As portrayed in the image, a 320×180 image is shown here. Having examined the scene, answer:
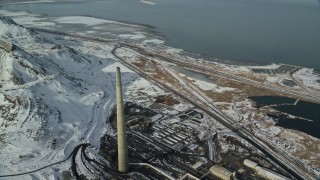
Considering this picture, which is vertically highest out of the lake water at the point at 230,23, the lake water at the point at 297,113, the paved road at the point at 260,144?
the lake water at the point at 230,23

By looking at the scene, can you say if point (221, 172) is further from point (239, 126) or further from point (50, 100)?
point (50, 100)

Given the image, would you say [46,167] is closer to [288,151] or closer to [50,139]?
[50,139]

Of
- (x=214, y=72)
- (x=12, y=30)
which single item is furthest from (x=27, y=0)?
(x=214, y=72)

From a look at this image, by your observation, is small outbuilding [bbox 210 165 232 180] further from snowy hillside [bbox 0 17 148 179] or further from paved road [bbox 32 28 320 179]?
snowy hillside [bbox 0 17 148 179]

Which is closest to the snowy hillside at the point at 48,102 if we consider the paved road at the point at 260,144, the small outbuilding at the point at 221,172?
the paved road at the point at 260,144

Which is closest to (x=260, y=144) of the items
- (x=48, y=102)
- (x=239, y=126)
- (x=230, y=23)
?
(x=239, y=126)

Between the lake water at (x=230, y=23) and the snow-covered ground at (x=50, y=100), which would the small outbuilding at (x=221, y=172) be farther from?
the lake water at (x=230, y=23)
